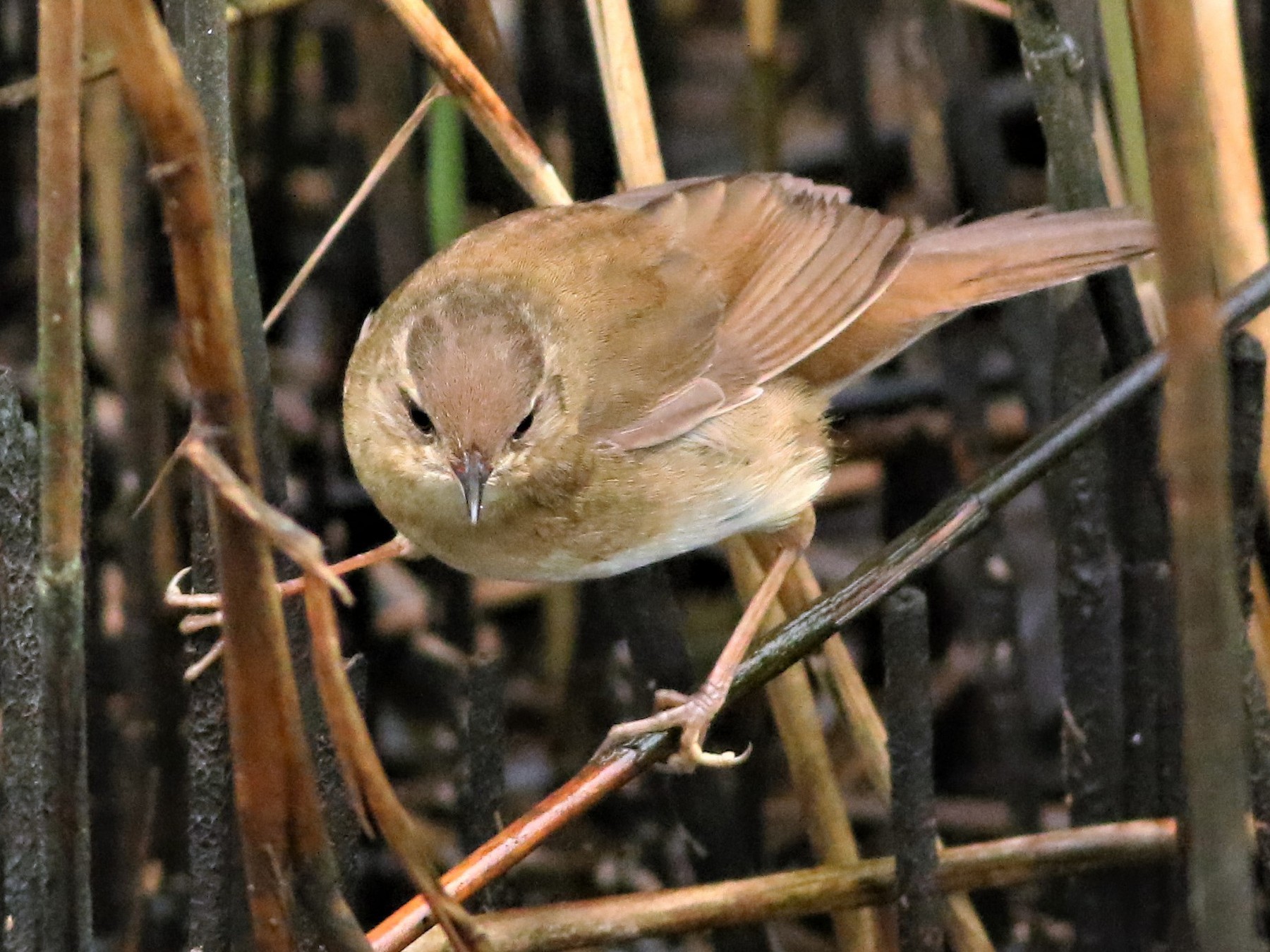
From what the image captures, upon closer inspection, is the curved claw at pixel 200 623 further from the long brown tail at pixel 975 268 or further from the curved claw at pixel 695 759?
the long brown tail at pixel 975 268

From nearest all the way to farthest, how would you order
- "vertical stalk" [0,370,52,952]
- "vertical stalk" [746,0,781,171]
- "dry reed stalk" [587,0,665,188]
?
"vertical stalk" [0,370,52,952] → "dry reed stalk" [587,0,665,188] → "vertical stalk" [746,0,781,171]

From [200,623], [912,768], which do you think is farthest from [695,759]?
[200,623]

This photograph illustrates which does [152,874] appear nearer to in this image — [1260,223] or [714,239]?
[714,239]

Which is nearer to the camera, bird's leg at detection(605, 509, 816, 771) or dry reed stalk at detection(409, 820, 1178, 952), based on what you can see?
dry reed stalk at detection(409, 820, 1178, 952)

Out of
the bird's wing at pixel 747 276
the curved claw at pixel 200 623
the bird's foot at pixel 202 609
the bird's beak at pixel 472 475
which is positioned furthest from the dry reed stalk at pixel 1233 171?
the curved claw at pixel 200 623

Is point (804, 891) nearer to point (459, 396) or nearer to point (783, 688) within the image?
point (783, 688)

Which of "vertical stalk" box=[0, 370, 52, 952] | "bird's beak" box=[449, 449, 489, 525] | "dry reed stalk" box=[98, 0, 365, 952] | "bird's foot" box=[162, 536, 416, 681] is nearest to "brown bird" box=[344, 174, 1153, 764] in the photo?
"bird's beak" box=[449, 449, 489, 525]

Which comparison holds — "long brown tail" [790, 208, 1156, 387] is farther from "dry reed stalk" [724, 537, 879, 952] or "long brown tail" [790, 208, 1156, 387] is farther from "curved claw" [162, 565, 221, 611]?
"curved claw" [162, 565, 221, 611]
